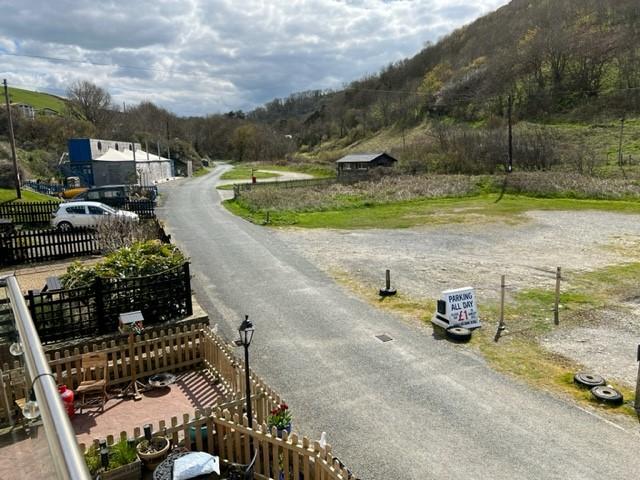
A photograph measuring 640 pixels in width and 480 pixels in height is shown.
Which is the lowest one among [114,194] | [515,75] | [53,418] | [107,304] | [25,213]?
[107,304]

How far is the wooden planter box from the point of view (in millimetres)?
5804

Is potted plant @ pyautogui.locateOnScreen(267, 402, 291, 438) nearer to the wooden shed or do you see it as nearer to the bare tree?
the wooden shed

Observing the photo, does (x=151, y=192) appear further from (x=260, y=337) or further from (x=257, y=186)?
(x=260, y=337)

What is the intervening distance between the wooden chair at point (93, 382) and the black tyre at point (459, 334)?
7.59m

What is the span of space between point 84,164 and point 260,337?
141 feet

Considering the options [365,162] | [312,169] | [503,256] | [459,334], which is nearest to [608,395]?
[459,334]

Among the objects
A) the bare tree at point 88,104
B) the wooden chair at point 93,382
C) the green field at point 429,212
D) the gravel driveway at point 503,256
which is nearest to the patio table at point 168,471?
the wooden chair at point 93,382

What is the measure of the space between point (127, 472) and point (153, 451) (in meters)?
Result: 0.37

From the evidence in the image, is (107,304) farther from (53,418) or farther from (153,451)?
(53,418)

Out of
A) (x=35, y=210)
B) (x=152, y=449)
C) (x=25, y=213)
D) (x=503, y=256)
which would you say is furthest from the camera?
(x=35, y=210)

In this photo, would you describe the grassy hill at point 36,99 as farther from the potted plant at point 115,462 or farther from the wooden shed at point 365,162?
the potted plant at point 115,462

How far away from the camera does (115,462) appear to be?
602 cm

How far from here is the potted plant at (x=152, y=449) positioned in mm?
6043

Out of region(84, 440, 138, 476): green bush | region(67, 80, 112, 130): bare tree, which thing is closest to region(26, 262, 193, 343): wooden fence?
region(84, 440, 138, 476): green bush
